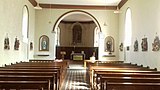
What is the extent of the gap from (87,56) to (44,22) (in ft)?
29.4

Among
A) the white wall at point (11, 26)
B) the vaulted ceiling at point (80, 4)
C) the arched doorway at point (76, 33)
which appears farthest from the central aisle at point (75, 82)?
the arched doorway at point (76, 33)

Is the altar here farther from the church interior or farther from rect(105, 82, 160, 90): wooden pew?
rect(105, 82, 160, 90): wooden pew

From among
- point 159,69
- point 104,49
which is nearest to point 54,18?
point 104,49

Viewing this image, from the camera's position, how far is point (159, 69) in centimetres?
913

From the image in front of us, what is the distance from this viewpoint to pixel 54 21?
18.8 m

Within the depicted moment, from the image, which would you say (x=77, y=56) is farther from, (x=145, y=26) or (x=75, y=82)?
(x=145, y=26)

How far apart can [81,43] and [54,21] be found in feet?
34.7

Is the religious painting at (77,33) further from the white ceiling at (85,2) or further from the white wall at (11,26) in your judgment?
the white wall at (11,26)

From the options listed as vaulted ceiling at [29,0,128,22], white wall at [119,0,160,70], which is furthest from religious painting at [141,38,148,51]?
vaulted ceiling at [29,0,128,22]

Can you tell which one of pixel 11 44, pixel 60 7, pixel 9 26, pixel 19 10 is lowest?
pixel 11 44

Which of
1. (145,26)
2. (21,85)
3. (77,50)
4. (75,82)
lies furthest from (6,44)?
(77,50)

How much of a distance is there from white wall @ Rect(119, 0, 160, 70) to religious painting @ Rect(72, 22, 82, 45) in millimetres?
14016

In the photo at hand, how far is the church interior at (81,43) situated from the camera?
21.2ft

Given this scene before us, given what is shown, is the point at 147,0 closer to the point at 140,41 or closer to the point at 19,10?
the point at 140,41
